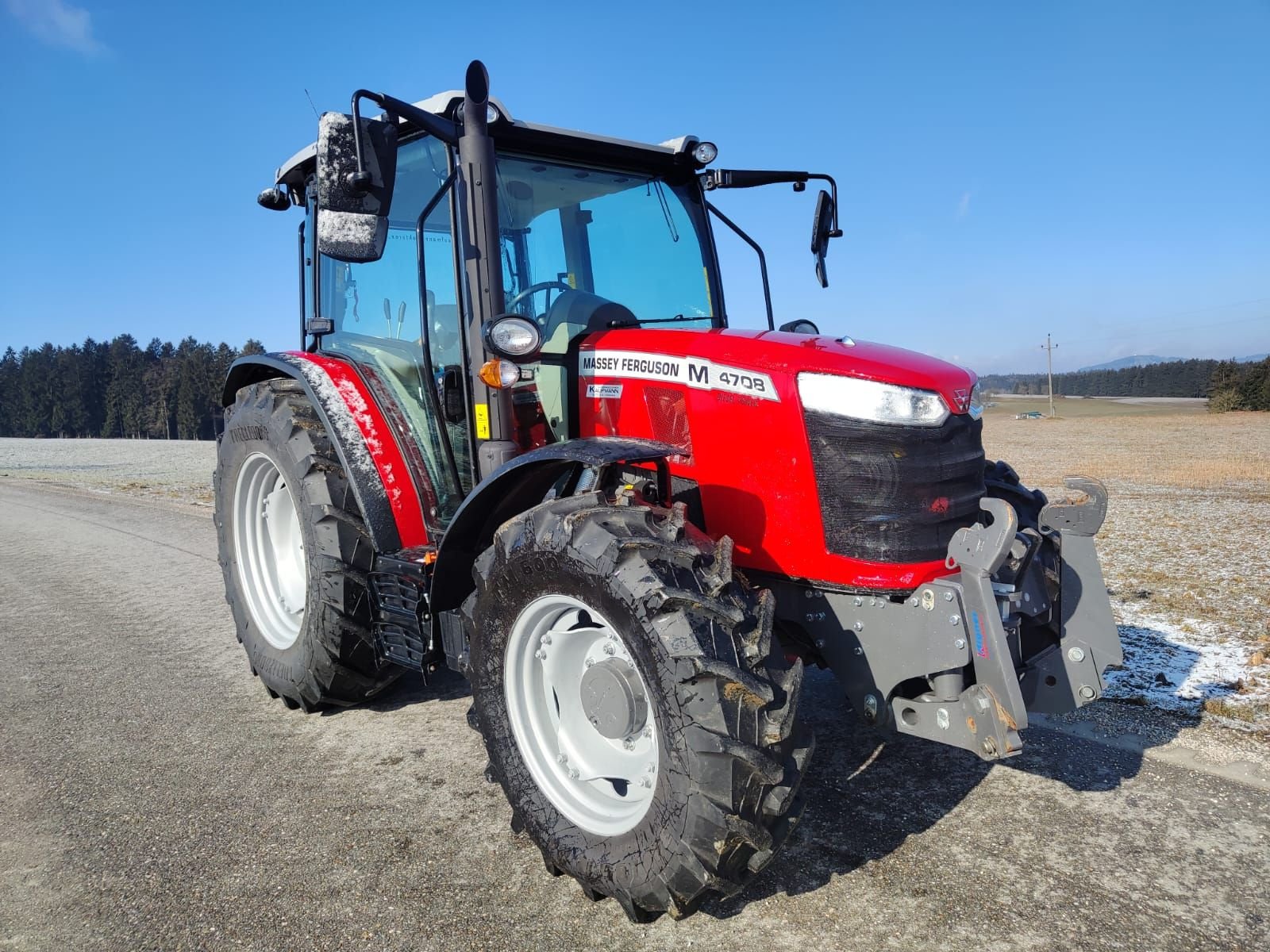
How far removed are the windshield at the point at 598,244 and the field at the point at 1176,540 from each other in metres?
2.78

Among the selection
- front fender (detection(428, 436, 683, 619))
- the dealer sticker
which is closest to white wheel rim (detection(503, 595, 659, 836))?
front fender (detection(428, 436, 683, 619))

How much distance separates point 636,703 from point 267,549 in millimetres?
2809

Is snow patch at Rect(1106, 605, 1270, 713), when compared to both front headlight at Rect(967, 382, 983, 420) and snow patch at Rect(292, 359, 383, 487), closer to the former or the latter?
front headlight at Rect(967, 382, 983, 420)

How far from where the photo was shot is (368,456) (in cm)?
367

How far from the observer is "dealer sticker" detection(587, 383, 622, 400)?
125 inches

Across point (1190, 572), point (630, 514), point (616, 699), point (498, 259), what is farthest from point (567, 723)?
point (1190, 572)

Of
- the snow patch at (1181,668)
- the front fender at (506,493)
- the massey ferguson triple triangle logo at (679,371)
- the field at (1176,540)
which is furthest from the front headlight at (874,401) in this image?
the field at (1176,540)

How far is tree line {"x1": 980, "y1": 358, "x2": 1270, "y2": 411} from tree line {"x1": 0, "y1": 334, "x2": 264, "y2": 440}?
65.2m

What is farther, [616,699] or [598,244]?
[598,244]

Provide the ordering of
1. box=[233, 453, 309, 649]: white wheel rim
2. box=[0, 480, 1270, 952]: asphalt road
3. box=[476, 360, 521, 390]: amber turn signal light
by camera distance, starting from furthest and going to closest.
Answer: box=[233, 453, 309, 649]: white wheel rim → box=[476, 360, 521, 390]: amber turn signal light → box=[0, 480, 1270, 952]: asphalt road

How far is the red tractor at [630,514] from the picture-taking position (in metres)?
2.27

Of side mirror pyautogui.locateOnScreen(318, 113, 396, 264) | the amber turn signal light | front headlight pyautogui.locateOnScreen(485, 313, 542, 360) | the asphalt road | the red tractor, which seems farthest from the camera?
the amber turn signal light

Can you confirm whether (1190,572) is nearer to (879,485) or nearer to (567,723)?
(879,485)

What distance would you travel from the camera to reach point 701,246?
400 cm
